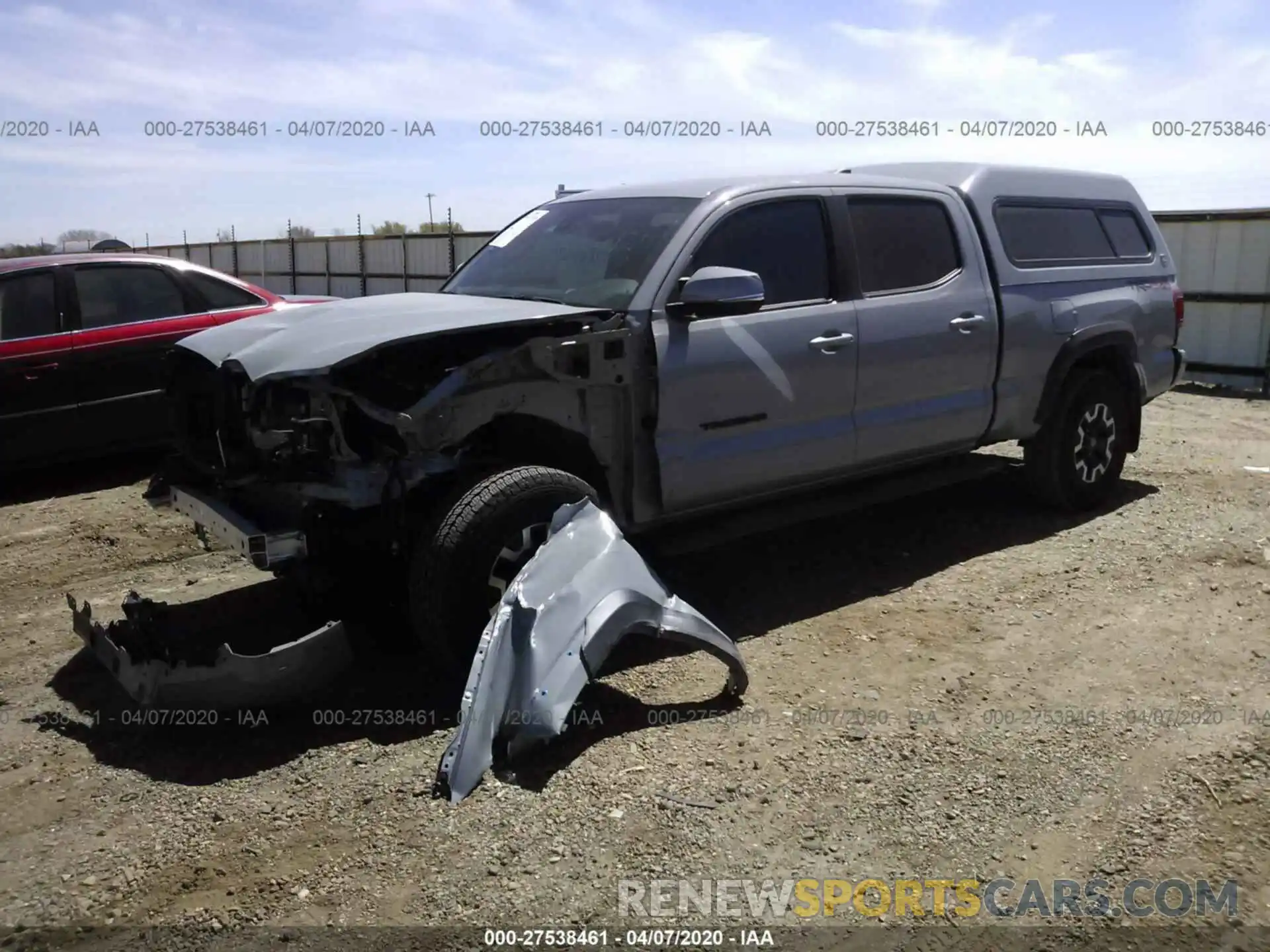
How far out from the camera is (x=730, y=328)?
4586mm

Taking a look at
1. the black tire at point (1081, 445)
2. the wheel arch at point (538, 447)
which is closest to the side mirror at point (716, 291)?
the wheel arch at point (538, 447)

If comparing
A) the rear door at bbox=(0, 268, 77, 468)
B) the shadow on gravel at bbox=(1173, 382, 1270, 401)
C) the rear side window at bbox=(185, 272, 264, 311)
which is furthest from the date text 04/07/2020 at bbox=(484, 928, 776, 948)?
the shadow on gravel at bbox=(1173, 382, 1270, 401)

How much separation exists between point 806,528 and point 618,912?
3.63 meters

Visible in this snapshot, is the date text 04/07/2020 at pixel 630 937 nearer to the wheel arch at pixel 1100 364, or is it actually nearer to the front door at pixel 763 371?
the front door at pixel 763 371

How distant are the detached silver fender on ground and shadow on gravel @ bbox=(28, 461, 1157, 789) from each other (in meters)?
0.19

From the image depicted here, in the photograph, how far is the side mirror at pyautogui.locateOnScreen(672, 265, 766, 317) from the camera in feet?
14.1

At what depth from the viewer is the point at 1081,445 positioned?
6426mm

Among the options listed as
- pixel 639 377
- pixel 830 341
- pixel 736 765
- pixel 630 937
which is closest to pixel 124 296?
pixel 639 377

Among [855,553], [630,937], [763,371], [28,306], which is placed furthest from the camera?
[28,306]

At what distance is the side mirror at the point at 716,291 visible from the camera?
4.31 meters

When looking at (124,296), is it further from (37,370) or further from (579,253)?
(579,253)

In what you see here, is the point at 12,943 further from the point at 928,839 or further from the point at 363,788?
the point at 928,839

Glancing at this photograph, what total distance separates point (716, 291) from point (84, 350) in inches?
186

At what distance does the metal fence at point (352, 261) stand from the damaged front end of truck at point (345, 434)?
43.0 feet
